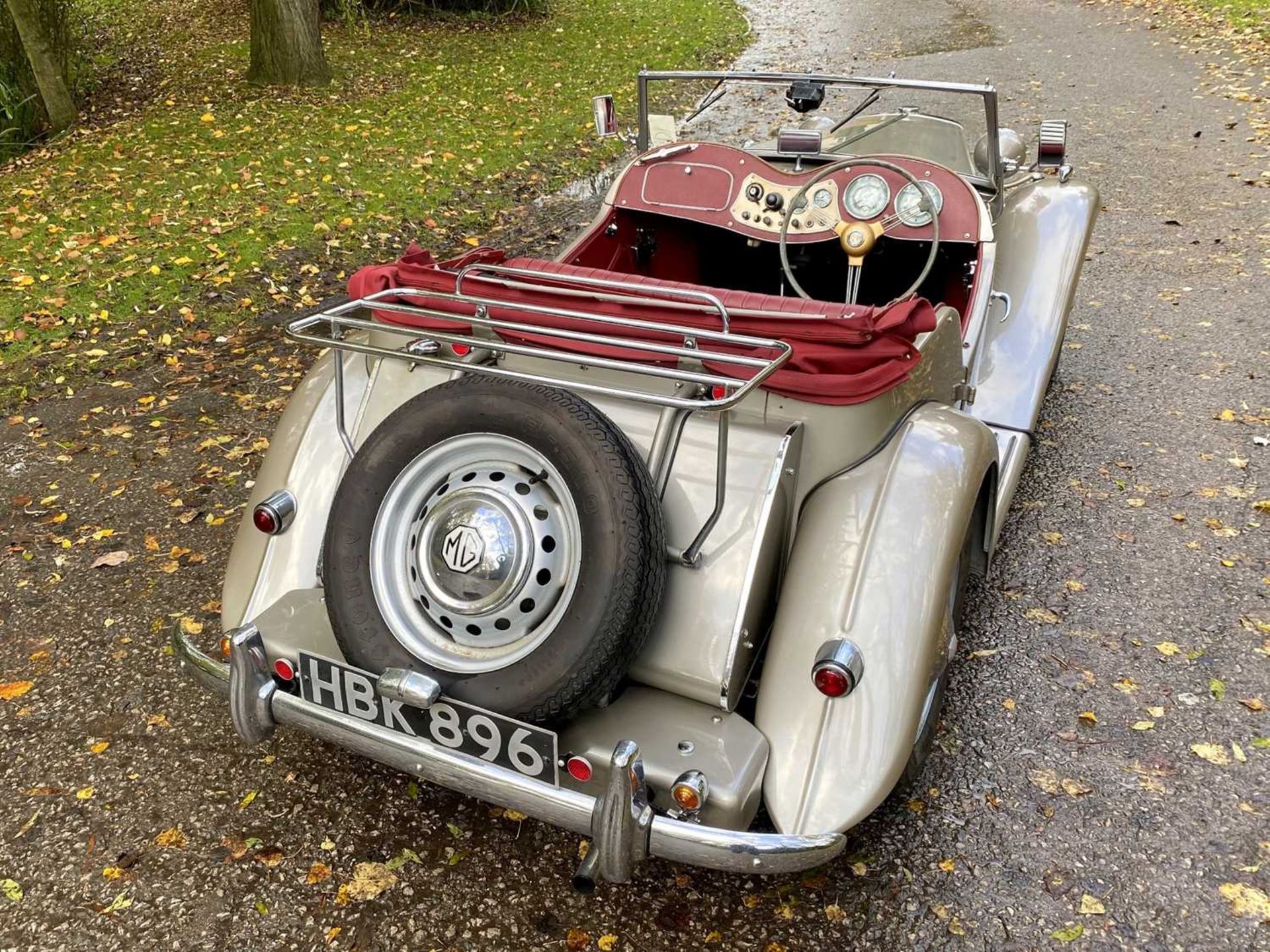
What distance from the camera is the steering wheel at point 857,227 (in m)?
3.58

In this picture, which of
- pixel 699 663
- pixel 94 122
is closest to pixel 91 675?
pixel 699 663

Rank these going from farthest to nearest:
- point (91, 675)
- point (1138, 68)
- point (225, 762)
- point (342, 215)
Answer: point (1138, 68)
point (342, 215)
point (91, 675)
point (225, 762)

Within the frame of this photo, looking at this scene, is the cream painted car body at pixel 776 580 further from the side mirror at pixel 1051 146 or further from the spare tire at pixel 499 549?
the side mirror at pixel 1051 146

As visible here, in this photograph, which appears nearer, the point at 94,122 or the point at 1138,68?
the point at 94,122

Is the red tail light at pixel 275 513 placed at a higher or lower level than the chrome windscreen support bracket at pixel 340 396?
lower

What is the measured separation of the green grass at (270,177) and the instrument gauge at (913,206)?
415cm

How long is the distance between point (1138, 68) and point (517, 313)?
471 inches

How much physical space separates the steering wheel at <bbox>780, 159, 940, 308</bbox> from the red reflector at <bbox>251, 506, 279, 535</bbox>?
2037mm

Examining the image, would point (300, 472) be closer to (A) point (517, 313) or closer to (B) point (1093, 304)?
(A) point (517, 313)

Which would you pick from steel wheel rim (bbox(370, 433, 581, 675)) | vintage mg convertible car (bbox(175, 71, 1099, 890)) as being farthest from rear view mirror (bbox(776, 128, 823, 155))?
steel wheel rim (bbox(370, 433, 581, 675))

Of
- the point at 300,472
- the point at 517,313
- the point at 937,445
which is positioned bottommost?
the point at 300,472

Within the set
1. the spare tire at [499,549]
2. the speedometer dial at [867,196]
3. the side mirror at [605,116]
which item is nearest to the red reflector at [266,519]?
the spare tire at [499,549]

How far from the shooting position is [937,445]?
2535 mm

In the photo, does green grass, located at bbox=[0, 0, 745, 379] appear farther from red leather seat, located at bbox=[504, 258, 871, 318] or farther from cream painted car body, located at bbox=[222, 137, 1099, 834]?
red leather seat, located at bbox=[504, 258, 871, 318]
